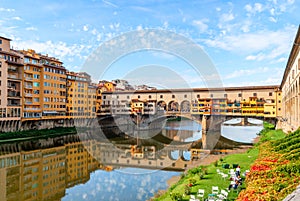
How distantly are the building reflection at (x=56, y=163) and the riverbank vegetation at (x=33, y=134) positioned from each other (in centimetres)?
172

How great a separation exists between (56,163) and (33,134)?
48.9 feet

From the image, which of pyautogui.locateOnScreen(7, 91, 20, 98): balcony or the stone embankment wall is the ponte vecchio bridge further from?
pyautogui.locateOnScreen(7, 91, 20, 98): balcony

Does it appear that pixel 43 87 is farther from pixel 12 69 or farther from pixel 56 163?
pixel 56 163

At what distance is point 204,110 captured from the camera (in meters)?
45.8

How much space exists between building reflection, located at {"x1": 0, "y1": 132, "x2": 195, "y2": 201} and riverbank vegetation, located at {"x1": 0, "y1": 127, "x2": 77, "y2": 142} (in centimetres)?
172

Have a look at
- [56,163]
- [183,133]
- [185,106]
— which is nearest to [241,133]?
[183,133]

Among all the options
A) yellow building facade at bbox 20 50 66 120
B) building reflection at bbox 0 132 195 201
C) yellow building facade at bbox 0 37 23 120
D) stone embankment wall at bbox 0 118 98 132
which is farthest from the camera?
yellow building facade at bbox 20 50 66 120

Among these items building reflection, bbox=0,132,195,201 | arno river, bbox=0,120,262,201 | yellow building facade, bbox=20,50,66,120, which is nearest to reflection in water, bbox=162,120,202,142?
building reflection, bbox=0,132,195,201

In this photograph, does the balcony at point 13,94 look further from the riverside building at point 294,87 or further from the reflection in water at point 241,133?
the riverside building at point 294,87

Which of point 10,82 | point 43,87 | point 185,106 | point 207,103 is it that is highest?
point 10,82

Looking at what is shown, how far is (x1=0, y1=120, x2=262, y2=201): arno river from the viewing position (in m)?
14.5

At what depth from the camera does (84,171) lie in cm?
1939

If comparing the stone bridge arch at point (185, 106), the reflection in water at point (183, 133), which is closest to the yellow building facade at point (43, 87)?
the reflection in water at point (183, 133)

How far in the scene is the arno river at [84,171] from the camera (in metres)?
14.5
